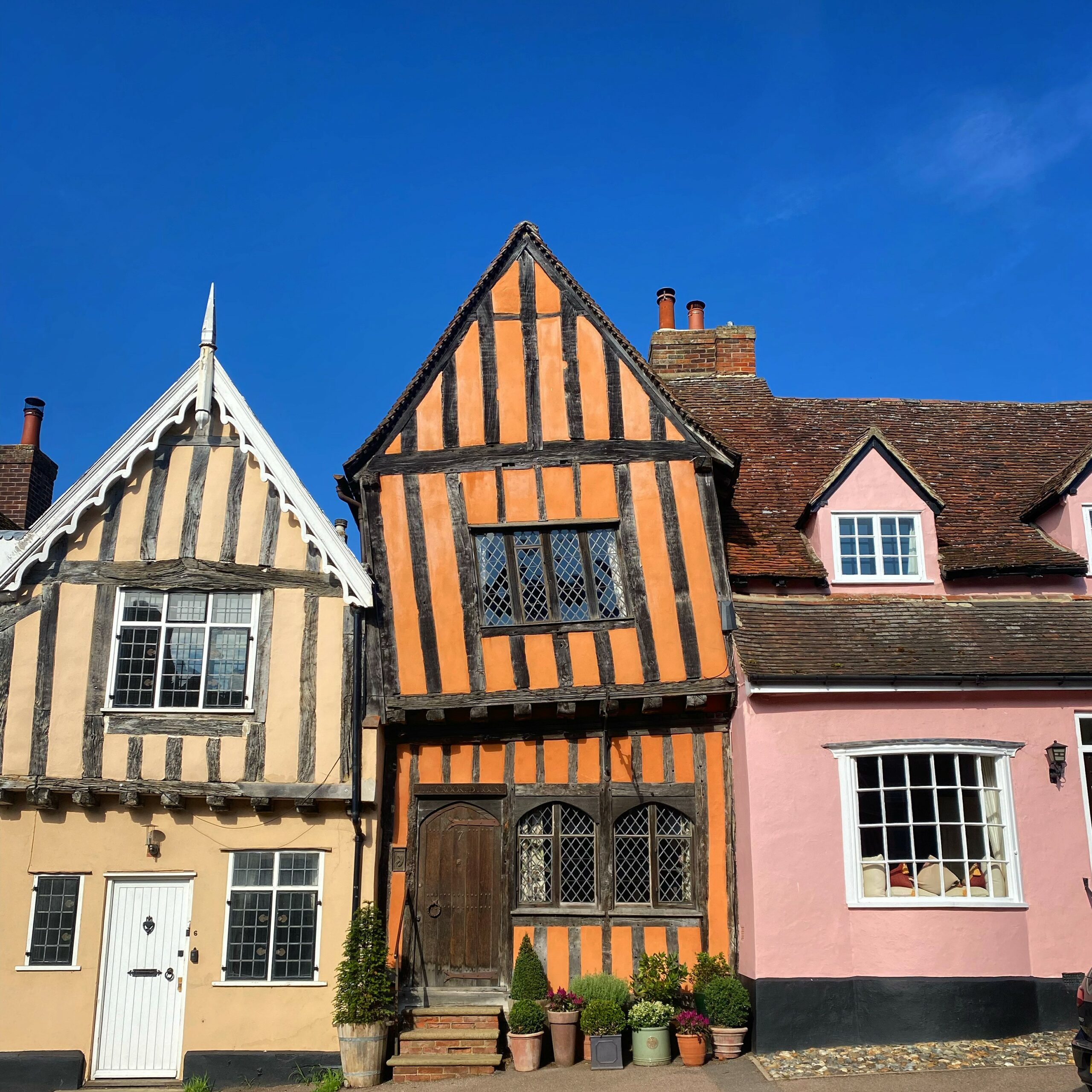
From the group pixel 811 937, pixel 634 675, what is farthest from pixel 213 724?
pixel 811 937

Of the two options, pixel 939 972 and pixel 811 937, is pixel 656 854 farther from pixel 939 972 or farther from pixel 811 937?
pixel 939 972

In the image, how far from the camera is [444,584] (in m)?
12.4

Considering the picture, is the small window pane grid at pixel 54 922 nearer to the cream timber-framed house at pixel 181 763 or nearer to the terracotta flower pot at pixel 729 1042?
the cream timber-framed house at pixel 181 763

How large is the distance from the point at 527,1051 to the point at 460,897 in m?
1.95

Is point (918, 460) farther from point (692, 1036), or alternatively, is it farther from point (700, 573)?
point (692, 1036)

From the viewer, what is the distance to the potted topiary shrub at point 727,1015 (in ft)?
34.7

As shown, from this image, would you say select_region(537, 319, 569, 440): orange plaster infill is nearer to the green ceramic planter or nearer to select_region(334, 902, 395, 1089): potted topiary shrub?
select_region(334, 902, 395, 1089): potted topiary shrub

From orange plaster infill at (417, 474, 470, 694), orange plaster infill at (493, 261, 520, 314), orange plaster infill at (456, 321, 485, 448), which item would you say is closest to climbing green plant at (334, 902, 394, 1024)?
orange plaster infill at (417, 474, 470, 694)

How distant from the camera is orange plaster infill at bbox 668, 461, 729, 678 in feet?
39.6

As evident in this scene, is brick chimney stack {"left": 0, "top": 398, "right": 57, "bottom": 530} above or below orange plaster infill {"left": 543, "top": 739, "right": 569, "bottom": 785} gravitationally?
above

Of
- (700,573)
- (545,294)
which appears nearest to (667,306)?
(545,294)

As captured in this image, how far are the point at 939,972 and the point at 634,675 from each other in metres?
4.48

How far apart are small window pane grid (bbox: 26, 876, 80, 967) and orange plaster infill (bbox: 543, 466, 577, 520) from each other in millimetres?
6933

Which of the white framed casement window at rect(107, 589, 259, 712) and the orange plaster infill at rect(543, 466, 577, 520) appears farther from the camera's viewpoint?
the orange plaster infill at rect(543, 466, 577, 520)
